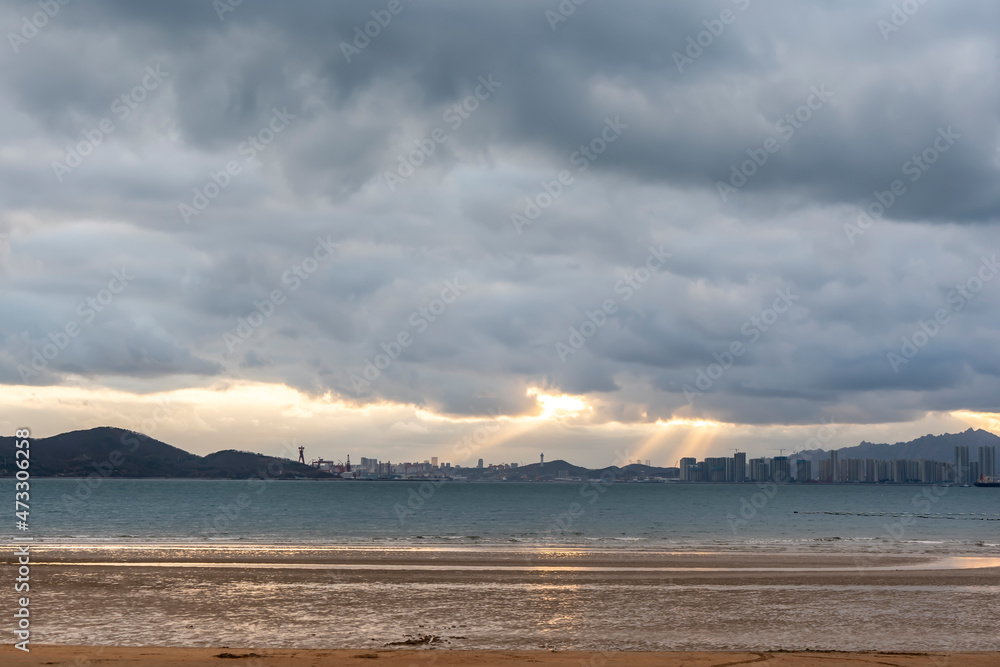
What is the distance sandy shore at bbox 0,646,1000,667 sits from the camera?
18.8 m

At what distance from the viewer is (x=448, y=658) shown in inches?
771

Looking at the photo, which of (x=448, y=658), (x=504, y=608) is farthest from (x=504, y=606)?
(x=448, y=658)

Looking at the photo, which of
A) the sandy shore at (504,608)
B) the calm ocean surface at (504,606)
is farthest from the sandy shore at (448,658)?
the calm ocean surface at (504,606)

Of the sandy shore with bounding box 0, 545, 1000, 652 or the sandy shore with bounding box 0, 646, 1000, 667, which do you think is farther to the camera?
the sandy shore with bounding box 0, 545, 1000, 652

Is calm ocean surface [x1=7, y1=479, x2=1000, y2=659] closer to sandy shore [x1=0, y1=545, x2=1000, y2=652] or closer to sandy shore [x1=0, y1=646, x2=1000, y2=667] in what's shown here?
sandy shore [x1=0, y1=545, x2=1000, y2=652]

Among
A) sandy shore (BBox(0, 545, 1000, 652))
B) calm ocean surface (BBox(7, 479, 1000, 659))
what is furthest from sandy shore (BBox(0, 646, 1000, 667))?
calm ocean surface (BBox(7, 479, 1000, 659))

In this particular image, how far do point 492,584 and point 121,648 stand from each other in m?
16.5

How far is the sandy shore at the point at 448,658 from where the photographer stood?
18.8 metres

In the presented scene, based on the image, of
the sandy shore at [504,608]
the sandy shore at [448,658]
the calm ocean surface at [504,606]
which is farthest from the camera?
the calm ocean surface at [504,606]

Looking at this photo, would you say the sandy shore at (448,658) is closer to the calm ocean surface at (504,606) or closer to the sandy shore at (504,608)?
the sandy shore at (504,608)

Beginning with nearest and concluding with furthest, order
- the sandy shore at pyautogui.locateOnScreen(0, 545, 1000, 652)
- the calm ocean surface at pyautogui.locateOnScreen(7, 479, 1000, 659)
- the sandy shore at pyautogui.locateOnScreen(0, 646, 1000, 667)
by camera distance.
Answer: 1. the sandy shore at pyautogui.locateOnScreen(0, 646, 1000, 667)
2. the sandy shore at pyautogui.locateOnScreen(0, 545, 1000, 652)
3. the calm ocean surface at pyautogui.locateOnScreen(7, 479, 1000, 659)

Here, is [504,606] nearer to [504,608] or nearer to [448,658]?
[504,608]

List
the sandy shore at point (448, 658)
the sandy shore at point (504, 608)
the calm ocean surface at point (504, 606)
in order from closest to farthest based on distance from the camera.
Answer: the sandy shore at point (448, 658)
the sandy shore at point (504, 608)
the calm ocean surface at point (504, 606)

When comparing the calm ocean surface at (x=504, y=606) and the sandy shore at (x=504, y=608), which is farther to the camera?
the calm ocean surface at (x=504, y=606)
